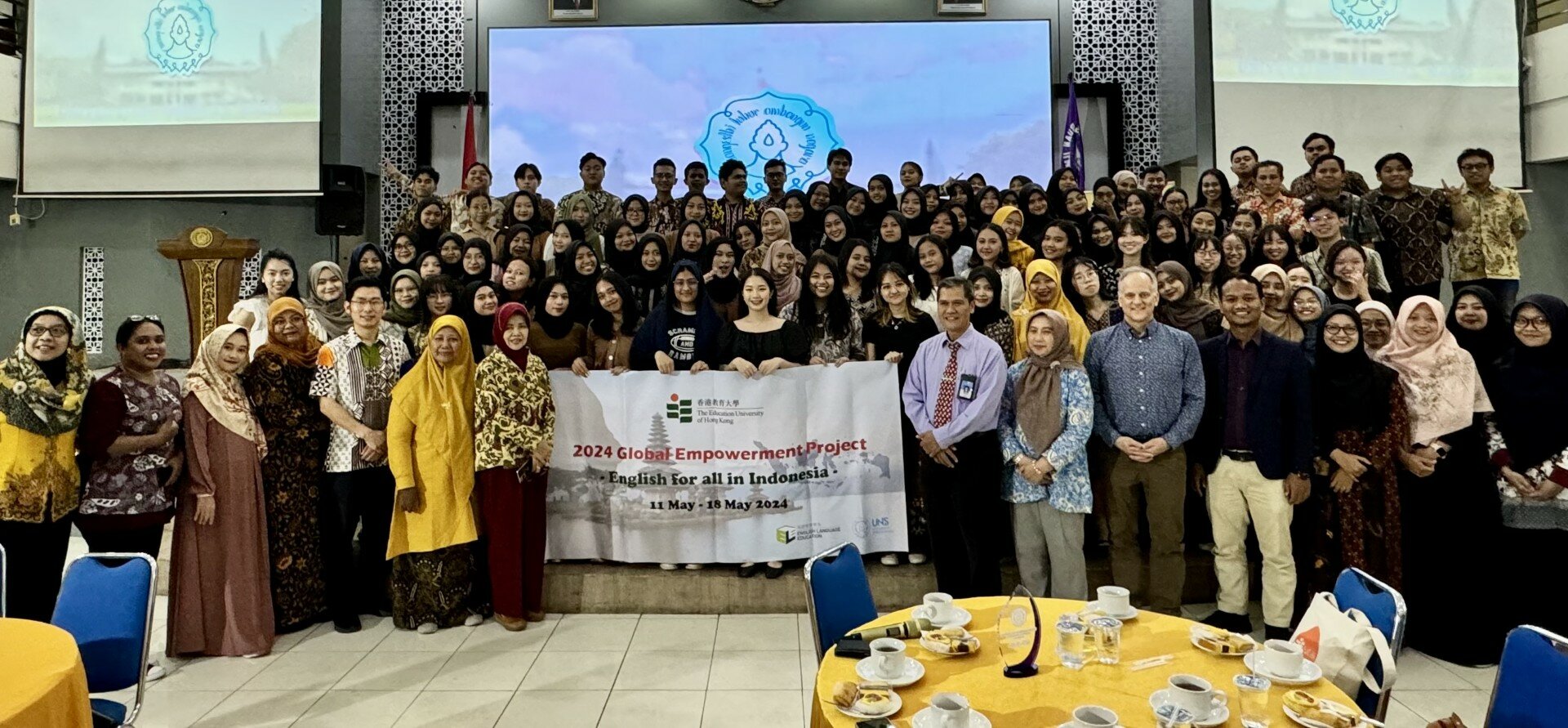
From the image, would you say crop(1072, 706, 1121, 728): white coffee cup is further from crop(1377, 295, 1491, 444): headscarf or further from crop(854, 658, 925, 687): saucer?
crop(1377, 295, 1491, 444): headscarf

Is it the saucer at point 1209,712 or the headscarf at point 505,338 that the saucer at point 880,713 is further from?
the headscarf at point 505,338

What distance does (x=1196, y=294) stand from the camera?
5105mm

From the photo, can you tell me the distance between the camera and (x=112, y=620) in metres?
2.63

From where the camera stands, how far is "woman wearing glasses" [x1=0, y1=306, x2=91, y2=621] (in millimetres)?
3395

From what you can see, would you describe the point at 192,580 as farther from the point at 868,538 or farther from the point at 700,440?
the point at 868,538

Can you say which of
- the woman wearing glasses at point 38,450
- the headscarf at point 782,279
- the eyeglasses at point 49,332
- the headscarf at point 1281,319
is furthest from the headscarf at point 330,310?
the headscarf at point 1281,319

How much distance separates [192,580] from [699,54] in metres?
7.69

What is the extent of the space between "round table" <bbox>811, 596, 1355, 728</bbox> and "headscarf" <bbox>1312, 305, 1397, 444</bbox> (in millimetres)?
2131

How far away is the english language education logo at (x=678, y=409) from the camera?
4.44m

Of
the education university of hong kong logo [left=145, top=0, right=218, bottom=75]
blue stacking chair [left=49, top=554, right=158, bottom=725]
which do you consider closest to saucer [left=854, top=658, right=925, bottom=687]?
blue stacking chair [left=49, top=554, right=158, bottom=725]

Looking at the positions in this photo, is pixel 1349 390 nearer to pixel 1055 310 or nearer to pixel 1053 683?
pixel 1055 310

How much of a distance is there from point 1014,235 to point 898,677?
4163 millimetres

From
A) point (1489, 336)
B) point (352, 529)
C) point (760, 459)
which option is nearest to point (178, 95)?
point (352, 529)

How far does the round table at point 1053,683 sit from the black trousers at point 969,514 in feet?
5.28
